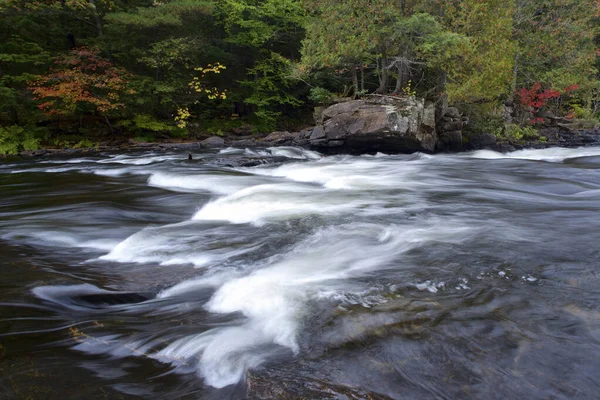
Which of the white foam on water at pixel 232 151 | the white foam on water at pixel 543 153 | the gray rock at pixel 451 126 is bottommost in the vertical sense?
the white foam on water at pixel 543 153

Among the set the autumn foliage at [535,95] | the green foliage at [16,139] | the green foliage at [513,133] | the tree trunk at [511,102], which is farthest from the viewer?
the autumn foliage at [535,95]

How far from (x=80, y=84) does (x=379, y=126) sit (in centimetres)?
1197

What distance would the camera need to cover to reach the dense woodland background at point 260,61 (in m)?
13.1

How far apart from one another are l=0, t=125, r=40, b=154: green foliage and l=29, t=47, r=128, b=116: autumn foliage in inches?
45.2

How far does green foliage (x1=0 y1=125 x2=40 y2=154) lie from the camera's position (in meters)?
15.8

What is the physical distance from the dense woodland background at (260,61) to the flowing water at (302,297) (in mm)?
8079

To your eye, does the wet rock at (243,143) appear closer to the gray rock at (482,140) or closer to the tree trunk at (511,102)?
the gray rock at (482,140)

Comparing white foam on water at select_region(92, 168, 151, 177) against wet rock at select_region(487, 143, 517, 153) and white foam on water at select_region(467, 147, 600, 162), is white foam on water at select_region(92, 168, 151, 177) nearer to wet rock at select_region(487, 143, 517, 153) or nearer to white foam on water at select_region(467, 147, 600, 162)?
white foam on water at select_region(467, 147, 600, 162)

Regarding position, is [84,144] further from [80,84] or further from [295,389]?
[295,389]

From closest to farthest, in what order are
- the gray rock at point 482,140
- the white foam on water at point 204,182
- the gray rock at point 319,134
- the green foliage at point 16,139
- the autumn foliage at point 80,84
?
the white foam on water at point 204,182, the gray rock at point 319,134, the gray rock at point 482,140, the green foliage at point 16,139, the autumn foliage at point 80,84

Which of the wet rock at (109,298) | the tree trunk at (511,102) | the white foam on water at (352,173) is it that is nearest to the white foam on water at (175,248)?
the wet rock at (109,298)

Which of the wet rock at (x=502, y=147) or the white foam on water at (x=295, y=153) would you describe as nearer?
the white foam on water at (x=295, y=153)

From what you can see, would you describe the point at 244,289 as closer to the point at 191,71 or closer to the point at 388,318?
the point at 388,318

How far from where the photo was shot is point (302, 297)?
10.6 feet
